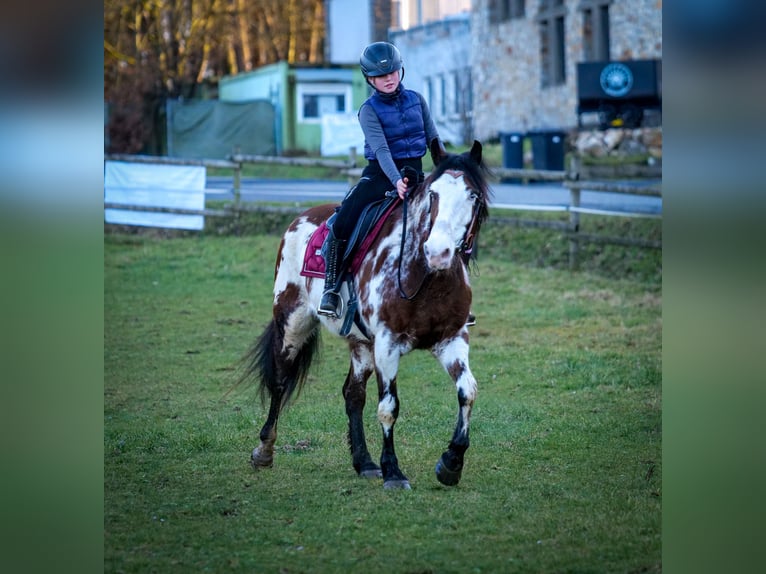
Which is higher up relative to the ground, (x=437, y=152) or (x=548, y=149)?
(x=548, y=149)

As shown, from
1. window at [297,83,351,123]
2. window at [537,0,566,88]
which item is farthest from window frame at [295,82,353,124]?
window at [537,0,566,88]

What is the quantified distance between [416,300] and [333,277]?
0.71m

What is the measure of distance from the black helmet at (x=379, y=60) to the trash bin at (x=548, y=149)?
16877 millimetres

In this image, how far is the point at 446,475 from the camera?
18.9 ft

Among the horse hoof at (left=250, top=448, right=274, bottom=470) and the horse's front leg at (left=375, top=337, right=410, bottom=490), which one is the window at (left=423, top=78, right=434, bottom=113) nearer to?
the horse hoof at (left=250, top=448, right=274, bottom=470)

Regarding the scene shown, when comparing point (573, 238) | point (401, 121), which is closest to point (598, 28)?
point (573, 238)

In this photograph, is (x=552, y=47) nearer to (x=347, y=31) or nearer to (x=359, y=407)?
(x=347, y=31)

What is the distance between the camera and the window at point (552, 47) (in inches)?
1264

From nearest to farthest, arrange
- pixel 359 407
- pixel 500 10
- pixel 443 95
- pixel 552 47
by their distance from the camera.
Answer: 1. pixel 359 407
2. pixel 552 47
3. pixel 500 10
4. pixel 443 95

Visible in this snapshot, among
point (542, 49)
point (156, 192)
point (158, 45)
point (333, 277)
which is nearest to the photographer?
point (333, 277)
